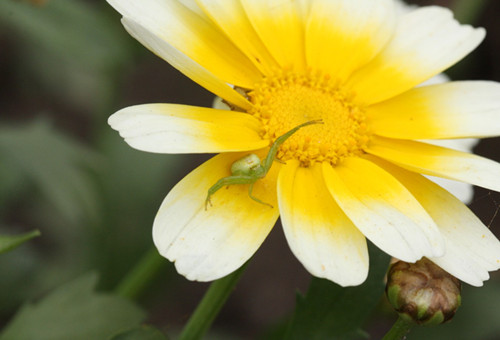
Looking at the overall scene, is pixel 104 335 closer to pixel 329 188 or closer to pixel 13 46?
pixel 329 188

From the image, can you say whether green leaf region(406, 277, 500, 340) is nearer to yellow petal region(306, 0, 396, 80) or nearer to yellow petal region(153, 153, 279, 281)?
yellow petal region(306, 0, 396, 80)

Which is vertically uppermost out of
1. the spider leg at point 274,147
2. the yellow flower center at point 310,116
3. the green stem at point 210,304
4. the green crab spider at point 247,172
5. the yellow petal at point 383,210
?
the green crab spider at point 247,172

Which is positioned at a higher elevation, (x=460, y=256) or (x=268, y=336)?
(x=460, y=256)

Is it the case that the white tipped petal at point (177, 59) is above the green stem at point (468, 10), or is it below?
above

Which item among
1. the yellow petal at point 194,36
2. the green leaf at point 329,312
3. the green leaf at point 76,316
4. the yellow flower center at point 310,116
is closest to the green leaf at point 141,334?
the green leaf at point 76,316

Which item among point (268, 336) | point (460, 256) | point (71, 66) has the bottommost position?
point (268, 336)

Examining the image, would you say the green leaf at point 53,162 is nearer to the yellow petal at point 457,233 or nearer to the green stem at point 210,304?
the green stem at point 210,304

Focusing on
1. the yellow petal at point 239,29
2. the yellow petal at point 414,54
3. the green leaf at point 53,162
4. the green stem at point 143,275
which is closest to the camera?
the yellow petal at point 239,29

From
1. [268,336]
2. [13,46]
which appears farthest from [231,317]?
[13,46]
